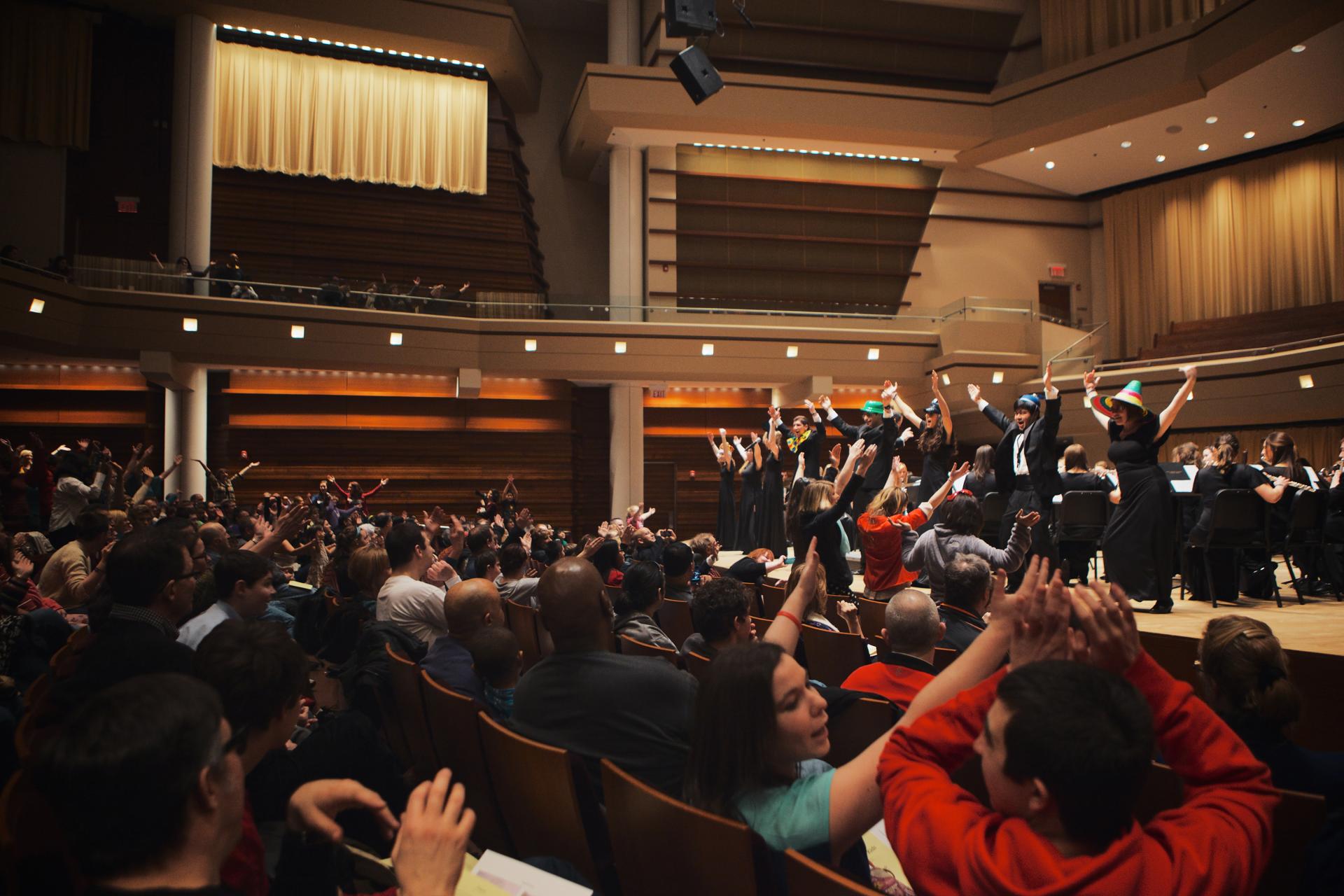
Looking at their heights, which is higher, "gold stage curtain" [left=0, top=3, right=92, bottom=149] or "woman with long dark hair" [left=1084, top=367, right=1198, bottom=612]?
"gold stage curtain" [left=0, top=3, right=92, bottom=149]

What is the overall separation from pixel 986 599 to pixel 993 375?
12346 millimetres

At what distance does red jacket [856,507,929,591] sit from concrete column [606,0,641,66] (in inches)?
555

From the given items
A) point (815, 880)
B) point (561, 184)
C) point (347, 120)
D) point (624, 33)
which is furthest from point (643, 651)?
point (561, 184)

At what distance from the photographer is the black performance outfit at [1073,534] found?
572 centimetres

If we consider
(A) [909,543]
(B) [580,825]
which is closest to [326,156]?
(A) [909,543]

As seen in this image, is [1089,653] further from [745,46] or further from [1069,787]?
[745,46]

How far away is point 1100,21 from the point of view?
15.6 meters

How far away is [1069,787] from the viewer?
1.09 meters

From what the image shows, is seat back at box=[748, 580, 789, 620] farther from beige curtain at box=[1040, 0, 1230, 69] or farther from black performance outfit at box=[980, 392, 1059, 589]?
beige curtain at box=[1040, 0, 1230, 69]

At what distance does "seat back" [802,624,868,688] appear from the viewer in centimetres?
317

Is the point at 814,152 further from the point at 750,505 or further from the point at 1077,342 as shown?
the point at 750,505

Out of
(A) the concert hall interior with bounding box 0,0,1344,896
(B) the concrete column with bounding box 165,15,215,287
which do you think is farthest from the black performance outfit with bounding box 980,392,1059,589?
(B) the concrete column with bounding box 165,15,215,287

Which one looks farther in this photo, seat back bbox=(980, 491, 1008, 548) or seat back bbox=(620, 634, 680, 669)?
seat back bbox=(980, 491, 1008, 548)

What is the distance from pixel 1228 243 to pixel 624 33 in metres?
11.8
